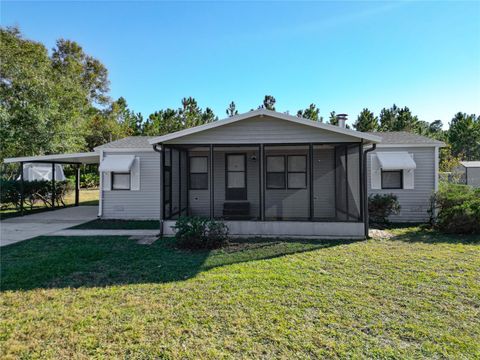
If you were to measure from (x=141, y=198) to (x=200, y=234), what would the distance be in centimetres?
480

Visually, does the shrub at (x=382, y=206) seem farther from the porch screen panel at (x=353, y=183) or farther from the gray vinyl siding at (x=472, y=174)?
the gray vinyl siding at (x=472, y=174)

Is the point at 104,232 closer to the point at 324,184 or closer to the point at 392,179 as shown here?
the point at 324,184

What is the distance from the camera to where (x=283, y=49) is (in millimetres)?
11484

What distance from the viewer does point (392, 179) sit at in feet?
30.6

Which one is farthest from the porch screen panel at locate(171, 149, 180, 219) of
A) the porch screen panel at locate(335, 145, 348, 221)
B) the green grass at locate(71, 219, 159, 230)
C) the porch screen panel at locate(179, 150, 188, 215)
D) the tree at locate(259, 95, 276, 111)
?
the tree at locate(259, 95, 276, 111)

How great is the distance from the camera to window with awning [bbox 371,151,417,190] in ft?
28.9

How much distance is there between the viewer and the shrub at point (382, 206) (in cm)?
855

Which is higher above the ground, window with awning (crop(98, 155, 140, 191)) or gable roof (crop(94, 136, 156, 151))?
gable roof (crop(94, 136, 156, 151))

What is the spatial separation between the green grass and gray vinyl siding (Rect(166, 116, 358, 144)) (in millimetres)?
3126

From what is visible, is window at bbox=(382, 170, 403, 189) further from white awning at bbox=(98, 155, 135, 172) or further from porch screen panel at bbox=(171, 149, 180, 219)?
white awning at bbox=(98, 155, 135, 172)

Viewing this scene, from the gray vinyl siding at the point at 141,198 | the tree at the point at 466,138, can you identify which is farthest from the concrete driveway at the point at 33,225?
the tree at the point at 466,138

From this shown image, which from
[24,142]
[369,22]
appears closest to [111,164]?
[369,22]

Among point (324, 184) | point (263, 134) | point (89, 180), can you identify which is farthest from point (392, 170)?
point (89, 180)

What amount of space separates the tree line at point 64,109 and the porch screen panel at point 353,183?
5.19 metres
